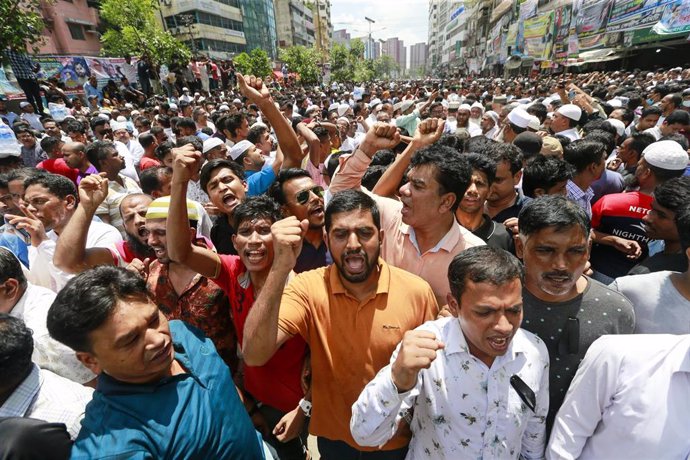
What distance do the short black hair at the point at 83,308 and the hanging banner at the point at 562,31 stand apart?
1409 inches

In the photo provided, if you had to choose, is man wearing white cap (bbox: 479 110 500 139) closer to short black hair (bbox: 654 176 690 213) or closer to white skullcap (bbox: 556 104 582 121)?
white skullcap (bbox: 556 104 582 121)

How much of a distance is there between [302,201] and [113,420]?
70.7 inches

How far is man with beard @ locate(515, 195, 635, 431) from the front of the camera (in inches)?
64.2

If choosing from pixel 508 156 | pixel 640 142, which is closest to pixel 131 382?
pixel 508 156

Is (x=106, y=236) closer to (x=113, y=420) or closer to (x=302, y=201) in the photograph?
(x=302, y=201)

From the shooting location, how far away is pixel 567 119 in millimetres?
5770

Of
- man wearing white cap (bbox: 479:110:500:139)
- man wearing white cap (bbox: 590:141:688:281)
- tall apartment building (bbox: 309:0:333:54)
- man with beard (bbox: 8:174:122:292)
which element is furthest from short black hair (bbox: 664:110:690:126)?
tall apartment building (bbox: 309:0:333:54)

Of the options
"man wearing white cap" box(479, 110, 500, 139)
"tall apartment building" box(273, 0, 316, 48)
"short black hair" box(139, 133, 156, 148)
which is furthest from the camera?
"tall apartment building" box(273, 0, 316, 48)

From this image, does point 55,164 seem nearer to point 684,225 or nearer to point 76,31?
point 684,225

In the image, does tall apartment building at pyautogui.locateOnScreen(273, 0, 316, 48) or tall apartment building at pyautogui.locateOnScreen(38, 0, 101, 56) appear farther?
tall apartment building at pyautogui.locateOnScreen(273, 0, 316, 48)

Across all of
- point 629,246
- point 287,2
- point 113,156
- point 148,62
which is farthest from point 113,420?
point 287,2

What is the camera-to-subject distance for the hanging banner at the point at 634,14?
1908 centimetres

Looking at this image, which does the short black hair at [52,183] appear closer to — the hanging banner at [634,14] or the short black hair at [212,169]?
the short black hair at [212,169]

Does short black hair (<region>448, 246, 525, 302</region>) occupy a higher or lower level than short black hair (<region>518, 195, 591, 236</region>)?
lower
